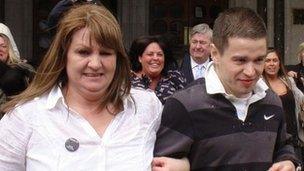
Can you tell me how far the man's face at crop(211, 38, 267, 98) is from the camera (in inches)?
99.7

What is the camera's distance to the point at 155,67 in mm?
5254

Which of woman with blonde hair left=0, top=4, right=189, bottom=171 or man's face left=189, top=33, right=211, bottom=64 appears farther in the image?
man's face left=189, top=33, right=211, bottom=64

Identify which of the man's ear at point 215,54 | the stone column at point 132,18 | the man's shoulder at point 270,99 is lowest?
the man's shoulder at point 270,99

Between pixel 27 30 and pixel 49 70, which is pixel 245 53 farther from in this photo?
pixel 27 30

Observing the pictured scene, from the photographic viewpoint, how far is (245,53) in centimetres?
253

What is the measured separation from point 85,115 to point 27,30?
28.1 feet

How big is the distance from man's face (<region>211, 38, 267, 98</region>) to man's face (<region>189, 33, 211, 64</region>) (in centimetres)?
370

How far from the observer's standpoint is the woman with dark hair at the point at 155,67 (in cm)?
514

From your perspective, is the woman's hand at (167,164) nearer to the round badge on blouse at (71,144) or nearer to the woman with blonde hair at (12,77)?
the round badge on blouse at (71,144)

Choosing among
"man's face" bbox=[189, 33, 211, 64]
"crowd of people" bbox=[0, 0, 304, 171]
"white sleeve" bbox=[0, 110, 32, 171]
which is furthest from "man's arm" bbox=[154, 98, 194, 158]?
"man's face" bbox=[189, 33, 211, 64]

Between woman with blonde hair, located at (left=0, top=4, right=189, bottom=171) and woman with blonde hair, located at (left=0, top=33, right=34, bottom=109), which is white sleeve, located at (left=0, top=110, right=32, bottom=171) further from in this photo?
woman with blonde hair, located at (left=0, top=33, right=34, bottom=109)

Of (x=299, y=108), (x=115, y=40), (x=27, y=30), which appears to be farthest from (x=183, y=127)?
(x=27, y=30)

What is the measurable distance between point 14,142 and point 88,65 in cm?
42

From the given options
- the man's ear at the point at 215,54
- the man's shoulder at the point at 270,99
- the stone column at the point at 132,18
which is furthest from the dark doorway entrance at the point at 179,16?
the man's ear at the point at 215,54
